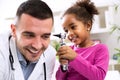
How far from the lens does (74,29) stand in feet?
4.17

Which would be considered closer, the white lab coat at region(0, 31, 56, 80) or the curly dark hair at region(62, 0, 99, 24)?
the white lab coat at region(0, 31, 56, 80)

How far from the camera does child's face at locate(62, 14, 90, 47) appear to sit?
1.27m

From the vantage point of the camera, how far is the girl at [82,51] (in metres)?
1.12

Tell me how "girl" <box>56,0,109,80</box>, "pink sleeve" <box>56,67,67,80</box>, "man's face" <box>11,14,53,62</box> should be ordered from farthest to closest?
"pink sleeve" <box>56,67,67,80</box> → "girl" <box>56,0,109,80</box> → "man's face" <box>11,14,53,62</box>

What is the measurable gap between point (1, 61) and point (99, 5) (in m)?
A: 1.57

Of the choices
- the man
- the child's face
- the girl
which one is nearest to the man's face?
the man

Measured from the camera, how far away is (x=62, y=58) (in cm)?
107

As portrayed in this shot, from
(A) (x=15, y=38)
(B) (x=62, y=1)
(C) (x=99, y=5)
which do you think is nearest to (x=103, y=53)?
(A) (x=15, y=38)

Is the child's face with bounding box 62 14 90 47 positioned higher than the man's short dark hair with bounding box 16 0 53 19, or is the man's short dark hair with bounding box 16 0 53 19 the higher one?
the man's short dark hair with bounding box 16 0 53 19

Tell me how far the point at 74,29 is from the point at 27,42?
364 millimetres

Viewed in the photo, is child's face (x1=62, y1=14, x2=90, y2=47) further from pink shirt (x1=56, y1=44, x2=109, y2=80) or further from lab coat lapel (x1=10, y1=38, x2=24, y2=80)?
lab coat lapel (x1=10, y1=38, x2=24, y2=80)

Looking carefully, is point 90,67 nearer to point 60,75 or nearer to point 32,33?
point 60,75

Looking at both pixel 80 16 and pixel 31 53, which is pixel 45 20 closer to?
pixel 31 53

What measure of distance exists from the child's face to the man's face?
0.25 meters
